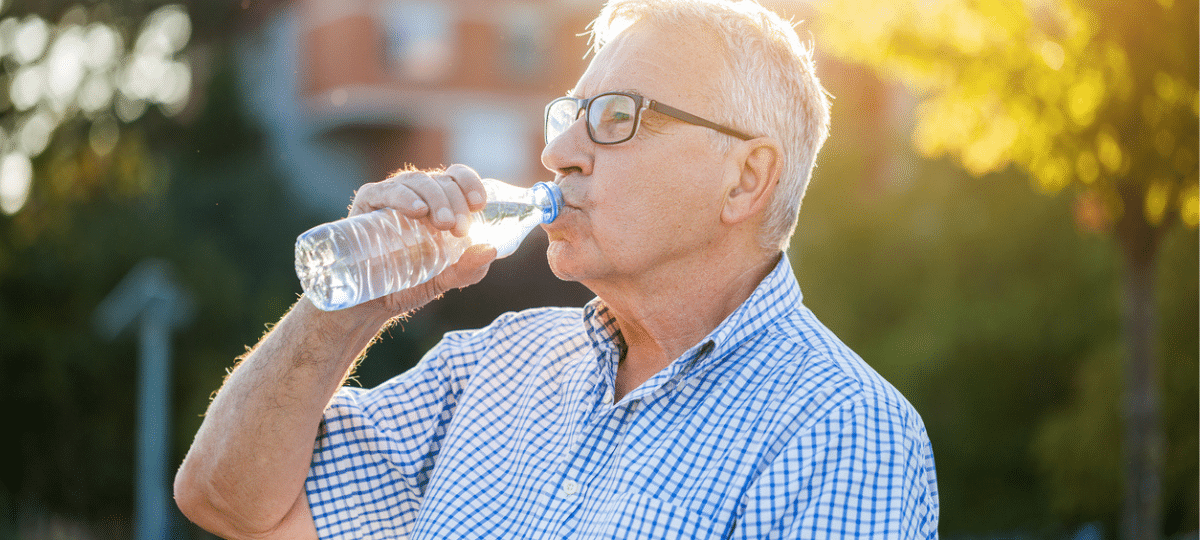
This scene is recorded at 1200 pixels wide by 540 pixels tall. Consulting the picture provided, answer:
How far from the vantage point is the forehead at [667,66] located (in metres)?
1.91

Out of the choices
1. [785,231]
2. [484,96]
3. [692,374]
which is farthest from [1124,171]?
[484,96]

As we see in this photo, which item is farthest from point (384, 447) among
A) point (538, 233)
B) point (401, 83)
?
point (401, 83)

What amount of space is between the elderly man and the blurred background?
78 centimetres

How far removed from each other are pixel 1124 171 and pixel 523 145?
17.4 meters

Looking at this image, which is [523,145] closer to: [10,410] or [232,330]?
[232,330]

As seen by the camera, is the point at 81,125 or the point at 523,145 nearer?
the point at 81,125

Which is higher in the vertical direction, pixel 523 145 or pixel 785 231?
pixel 523 145

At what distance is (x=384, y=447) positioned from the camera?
2.10 m

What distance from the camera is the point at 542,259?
55.2 feet

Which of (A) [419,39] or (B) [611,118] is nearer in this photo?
(B) [611,118]

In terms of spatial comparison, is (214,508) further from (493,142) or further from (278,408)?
(493,142)

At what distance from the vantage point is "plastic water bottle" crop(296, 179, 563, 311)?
1.86m

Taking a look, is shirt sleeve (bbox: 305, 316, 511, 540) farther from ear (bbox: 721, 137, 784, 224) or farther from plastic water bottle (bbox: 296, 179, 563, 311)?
ear (bbox: 721, 137, 784, 224)

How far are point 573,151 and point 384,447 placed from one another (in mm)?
722
